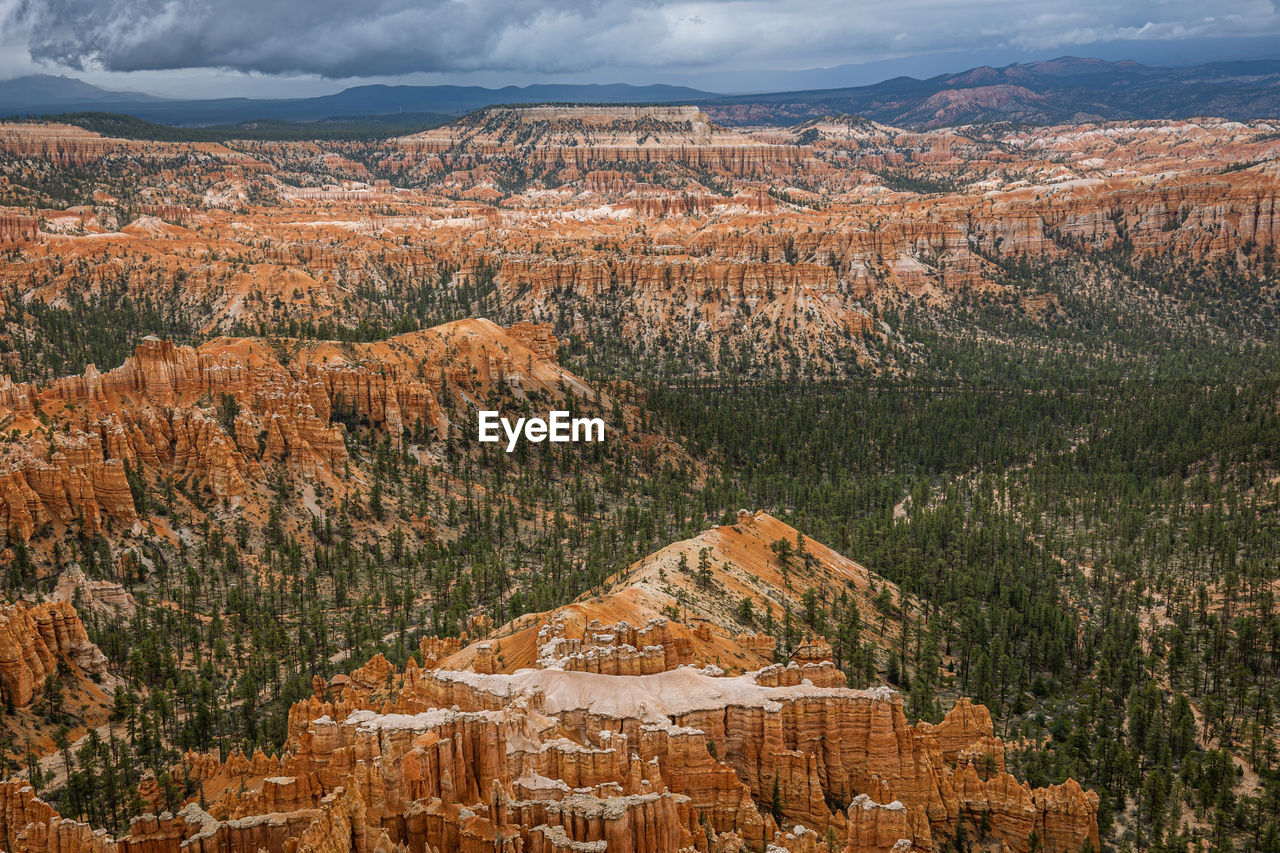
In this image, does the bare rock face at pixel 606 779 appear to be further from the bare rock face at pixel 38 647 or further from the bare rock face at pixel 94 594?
the bare rock face at pixel 94 594

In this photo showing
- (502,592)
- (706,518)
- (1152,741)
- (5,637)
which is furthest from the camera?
(706,518)

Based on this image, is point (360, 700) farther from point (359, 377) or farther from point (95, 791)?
point (359, 377)

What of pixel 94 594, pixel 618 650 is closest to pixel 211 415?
pixel 94 594

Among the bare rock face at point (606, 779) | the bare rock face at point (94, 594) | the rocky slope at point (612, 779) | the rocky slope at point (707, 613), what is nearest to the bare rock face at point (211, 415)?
the bare rock face at point (94, 594)

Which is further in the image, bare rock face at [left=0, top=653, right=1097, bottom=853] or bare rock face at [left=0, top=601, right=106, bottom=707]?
bare rock face at [left=0, top=601, right=106, bottom=707]

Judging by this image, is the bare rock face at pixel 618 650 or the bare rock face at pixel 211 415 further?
the bare rock face at pixel 211 415

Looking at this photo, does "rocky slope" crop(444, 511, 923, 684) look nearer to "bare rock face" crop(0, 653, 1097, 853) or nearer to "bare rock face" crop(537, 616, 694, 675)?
"bare rock face" crop(537, 616, 694, 675)

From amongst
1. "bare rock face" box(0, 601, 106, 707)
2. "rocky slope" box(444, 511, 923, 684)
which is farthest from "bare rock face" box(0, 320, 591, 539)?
"rocky slope" box(444, 511, 923, 684)

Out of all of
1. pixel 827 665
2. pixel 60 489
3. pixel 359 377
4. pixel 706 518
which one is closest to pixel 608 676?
pixel 827 665
